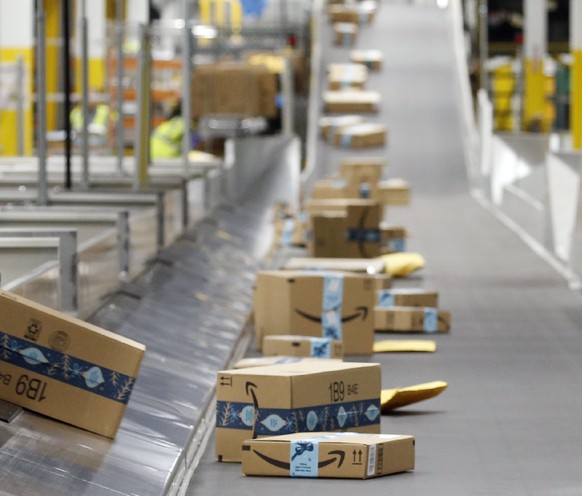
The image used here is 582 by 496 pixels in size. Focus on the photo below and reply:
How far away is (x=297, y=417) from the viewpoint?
4.31 metres

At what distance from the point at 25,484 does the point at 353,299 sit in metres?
3.23

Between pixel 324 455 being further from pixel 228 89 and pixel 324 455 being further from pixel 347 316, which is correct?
pixel 228 89

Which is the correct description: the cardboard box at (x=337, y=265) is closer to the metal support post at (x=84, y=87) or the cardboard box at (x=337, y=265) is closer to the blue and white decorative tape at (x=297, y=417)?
the metal support post at (x=84, y=87)

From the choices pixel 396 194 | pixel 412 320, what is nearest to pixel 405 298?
pixel 412 320

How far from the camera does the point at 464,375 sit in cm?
605

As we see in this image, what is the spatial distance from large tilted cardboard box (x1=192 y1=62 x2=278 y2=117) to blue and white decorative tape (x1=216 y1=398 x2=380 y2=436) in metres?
13.5

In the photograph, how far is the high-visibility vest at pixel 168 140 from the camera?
17250mm

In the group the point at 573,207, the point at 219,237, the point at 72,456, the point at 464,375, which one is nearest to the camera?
the point at 72,456

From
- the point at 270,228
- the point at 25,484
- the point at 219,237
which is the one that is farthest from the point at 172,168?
the point at 25,484

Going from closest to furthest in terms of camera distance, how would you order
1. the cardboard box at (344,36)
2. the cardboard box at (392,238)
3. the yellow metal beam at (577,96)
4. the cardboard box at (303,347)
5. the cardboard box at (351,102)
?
the cardboard box at (303,347)
the cardboard box at (392,238)
the yellow metal beam at (577,96)
the cardboard box at (351,102)
the cardboard box at (344,36)

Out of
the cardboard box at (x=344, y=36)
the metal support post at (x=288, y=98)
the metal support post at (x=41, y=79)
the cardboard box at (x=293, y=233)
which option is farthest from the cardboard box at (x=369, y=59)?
the metal support post at (x=41, y=79)

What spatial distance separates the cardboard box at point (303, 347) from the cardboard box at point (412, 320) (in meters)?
1.33

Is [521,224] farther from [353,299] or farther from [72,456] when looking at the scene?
[72,456]

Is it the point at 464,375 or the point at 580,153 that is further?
the point at 580,153
